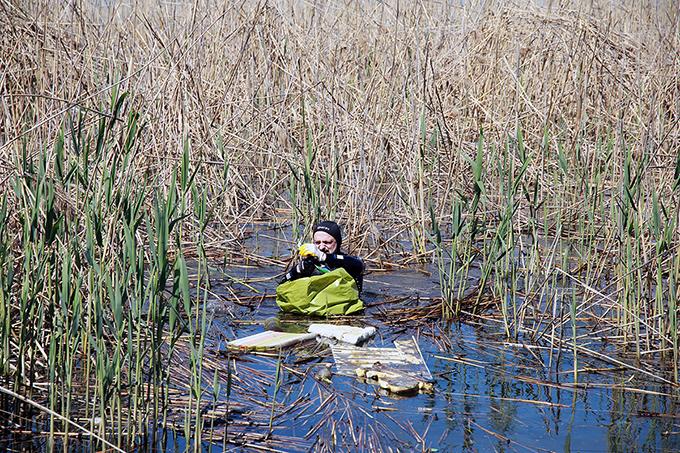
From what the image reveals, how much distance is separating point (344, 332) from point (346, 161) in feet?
7.23

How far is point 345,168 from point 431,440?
4292mm

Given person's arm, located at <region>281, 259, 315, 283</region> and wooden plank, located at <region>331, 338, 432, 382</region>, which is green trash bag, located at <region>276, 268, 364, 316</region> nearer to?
person's arm, located at <region>281, 259, 315, 283</region>

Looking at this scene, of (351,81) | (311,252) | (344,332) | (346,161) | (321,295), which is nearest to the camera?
(344,332)

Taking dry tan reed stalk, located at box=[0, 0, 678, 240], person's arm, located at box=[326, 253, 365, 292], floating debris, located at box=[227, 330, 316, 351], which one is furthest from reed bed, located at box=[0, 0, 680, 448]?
person's arm, located at box=[326, 253, 365, 292]

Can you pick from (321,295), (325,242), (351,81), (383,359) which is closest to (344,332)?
(383,359)

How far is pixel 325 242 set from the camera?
6.00 meters

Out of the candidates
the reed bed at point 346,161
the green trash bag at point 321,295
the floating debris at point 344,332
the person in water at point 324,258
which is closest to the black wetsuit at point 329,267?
the person in water at point 324,258

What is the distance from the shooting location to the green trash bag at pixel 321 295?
18.2ft

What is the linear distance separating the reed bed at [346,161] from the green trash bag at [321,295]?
0.47 meters

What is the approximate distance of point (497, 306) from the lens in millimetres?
5543

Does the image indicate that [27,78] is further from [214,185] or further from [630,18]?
[630,18]

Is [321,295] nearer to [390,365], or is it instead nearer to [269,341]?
[269,341]

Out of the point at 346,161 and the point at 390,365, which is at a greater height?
the point at 346,161

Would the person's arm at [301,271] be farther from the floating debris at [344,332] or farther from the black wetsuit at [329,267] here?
the floating debris at [344,332]
